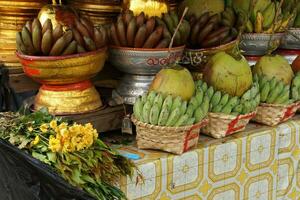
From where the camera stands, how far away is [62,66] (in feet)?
6.47

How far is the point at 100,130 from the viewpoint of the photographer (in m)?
2.14

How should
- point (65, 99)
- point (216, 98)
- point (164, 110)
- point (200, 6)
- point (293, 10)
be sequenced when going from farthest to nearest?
point (293, 10)
point (200, 6)
point (216, 98)
point (65, 99)
point (164, 110)

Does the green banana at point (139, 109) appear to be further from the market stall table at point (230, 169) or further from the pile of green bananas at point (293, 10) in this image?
the pile of green bananas at point (293, 10)

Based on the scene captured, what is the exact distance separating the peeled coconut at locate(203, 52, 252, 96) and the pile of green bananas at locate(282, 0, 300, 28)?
78cm

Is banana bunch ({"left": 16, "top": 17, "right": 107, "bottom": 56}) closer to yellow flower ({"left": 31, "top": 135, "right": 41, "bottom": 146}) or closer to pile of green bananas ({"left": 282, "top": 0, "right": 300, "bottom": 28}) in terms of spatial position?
yellow flower ({"left": 31, "top": 135, "right": 41, "bottom": 146})

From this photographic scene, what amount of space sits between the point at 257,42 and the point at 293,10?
36 cm

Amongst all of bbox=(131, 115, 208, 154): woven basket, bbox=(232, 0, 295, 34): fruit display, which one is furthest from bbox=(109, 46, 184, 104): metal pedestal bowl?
bbox=(232, 0, 295, 34): fruit display

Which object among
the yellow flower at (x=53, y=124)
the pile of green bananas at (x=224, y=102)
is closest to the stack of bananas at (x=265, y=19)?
the pile of green bananas at (x=224, y=102)

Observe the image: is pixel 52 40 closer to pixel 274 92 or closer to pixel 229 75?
pixel 229 75

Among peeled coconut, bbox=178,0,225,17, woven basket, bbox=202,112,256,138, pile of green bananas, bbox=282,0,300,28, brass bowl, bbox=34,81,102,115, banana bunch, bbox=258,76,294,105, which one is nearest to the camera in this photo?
brass bowl, bbox=34,81,102,115

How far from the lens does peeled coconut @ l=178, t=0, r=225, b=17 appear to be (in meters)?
2.57

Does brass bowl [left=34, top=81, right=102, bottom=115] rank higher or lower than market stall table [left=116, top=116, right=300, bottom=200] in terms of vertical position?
higher

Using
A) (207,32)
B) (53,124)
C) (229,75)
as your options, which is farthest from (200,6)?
(53,124)

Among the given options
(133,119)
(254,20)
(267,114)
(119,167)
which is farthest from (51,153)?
(254,20)
